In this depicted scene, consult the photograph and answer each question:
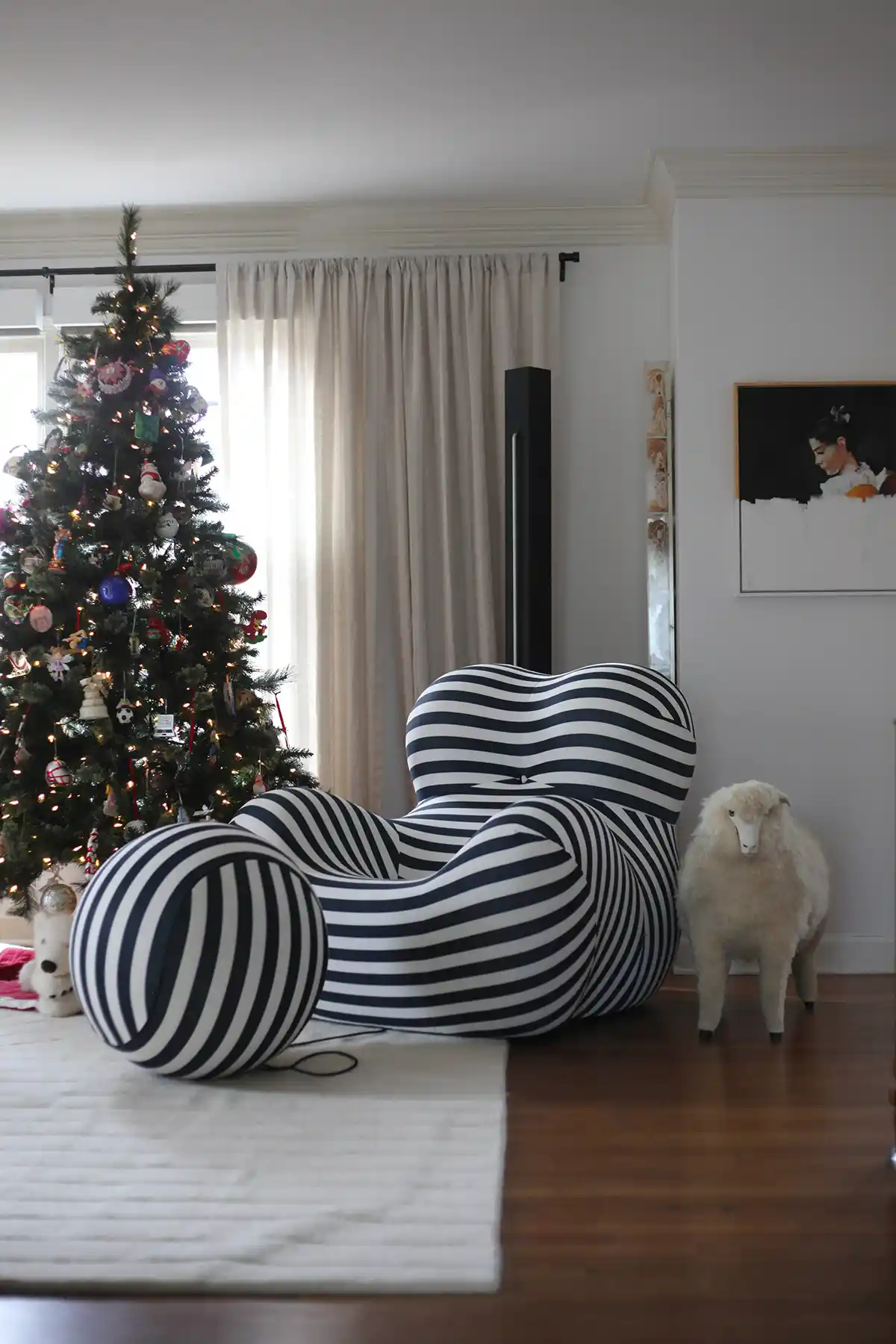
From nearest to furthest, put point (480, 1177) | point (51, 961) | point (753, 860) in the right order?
1. point (480, 1177)
2. point (753, 860)
3. point (51, 961)

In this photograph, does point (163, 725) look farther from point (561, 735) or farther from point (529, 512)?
point (529, 512)

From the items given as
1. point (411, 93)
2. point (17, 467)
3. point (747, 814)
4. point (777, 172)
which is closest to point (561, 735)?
point (747, 814)

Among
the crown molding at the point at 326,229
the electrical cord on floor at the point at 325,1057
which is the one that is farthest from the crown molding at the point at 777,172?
the electrical cord on floor at the point at 325,1057

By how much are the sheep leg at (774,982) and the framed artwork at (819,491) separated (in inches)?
56.4

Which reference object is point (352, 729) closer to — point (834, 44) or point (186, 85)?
point (186, 85)

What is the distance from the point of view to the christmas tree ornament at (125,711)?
3.40 metres

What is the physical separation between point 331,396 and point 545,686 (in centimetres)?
161

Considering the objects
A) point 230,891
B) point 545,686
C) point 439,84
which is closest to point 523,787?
point 545,686

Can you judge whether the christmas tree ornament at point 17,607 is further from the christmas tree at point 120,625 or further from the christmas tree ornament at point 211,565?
the christmas tree ornament at point 211,565

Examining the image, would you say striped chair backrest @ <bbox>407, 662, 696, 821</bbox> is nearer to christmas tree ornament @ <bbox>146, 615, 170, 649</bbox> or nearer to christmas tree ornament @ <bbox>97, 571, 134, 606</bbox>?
christmas tree ornament @ <bbox>146, 615, 170, 649</bbox>

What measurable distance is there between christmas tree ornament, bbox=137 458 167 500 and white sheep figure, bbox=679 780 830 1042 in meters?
1.73

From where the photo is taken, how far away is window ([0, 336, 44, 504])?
4641mm

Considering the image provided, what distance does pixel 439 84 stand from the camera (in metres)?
3.44

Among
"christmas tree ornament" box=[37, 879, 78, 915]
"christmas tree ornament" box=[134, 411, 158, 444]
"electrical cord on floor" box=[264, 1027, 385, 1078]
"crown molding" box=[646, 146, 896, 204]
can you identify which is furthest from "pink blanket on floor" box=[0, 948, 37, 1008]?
"crown molding" box=[646, 146, 896, 204]
